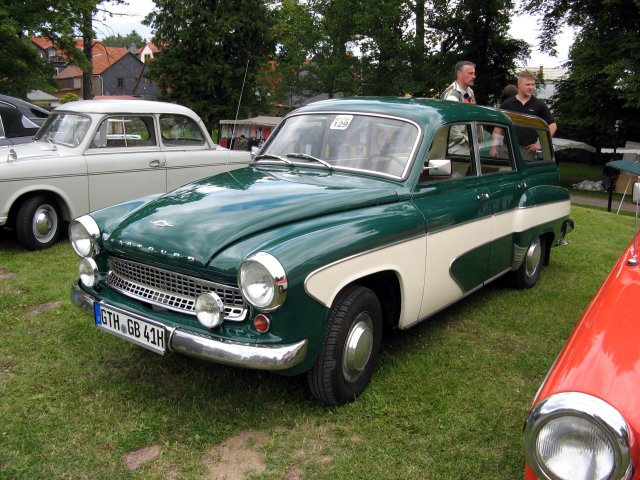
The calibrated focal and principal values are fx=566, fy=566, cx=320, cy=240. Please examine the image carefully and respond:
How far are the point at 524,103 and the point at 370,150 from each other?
360cm

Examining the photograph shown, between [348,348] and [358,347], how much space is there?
73mm

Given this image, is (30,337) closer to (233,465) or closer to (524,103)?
(233,465)

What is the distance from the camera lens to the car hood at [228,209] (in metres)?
2.96

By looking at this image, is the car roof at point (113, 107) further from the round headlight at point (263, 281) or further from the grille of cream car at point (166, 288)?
the round headlight at point (263, 281)

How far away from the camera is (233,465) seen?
107 inches

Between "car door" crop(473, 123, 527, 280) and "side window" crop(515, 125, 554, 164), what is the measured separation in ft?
1.08

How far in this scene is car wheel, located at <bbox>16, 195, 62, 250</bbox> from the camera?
6.18 metres

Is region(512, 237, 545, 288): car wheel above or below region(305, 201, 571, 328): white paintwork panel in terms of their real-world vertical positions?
below

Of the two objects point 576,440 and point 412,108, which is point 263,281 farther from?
point 412,108

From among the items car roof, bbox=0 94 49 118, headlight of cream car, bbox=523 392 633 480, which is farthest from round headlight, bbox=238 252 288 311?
car roof, bbox=0 94 49 118

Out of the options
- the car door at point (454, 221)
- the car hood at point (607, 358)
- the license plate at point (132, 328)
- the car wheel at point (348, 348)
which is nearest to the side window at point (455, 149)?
the car door at point (454, 221)

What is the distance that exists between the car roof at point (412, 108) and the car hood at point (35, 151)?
3.51 metres

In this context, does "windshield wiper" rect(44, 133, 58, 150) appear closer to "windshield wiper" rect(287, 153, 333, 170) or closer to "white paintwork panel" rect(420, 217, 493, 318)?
"windshield wiper" rect(287, 153, 333, 170)

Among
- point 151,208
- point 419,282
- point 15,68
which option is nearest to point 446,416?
point 419,282
